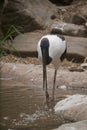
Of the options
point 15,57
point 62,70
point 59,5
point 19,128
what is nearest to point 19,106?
point 19,128

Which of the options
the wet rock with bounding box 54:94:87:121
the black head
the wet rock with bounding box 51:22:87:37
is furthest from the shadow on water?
the wet rock with bounding box 51:22:87:37

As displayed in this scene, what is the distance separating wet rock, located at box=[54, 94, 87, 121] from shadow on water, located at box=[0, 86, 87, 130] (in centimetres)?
10

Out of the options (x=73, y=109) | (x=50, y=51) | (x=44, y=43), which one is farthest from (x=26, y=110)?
(x=50, y=51)

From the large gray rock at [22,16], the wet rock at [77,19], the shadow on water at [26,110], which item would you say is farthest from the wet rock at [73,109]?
the wet rock at [77,19]

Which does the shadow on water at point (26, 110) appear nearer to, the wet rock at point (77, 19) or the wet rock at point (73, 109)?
the wet rock at point (73, 109)

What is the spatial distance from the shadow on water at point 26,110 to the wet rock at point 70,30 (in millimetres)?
3146

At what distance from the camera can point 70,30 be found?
37.2 feet

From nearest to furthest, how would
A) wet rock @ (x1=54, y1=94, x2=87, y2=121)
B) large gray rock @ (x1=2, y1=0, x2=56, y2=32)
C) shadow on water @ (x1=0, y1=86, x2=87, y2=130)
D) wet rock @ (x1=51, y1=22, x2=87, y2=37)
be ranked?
shadow on water @ (x1=0, y1=86, x2=87, y2=130)
wet rock @ (x1=54, y1=94, x2=87, y2=121)
wet rock @ (x1=51, y1=22, x2=87, y2=37)
large gray rock @ (x1=2, y1=0, x2=56, y2=32)

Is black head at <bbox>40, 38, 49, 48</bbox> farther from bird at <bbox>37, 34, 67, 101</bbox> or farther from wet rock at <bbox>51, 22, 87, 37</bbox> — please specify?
wet rock at <bbox>51, 22, 87, 37</bbox>

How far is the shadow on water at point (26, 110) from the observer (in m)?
5.62

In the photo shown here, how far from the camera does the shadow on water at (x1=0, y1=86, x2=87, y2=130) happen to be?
5625mm

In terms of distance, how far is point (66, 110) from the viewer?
6.12 m

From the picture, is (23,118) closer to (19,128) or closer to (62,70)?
(19,128)

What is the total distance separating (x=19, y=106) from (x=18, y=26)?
17.3 feet
